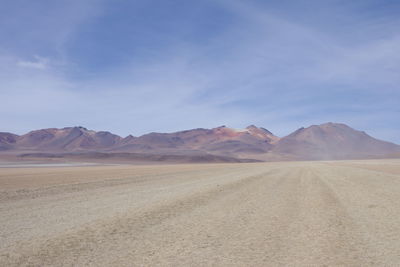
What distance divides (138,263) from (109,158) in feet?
412

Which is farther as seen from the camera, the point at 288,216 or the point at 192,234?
the point at 288,216

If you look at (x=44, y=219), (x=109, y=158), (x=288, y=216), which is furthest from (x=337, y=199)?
(x=109, y=158)

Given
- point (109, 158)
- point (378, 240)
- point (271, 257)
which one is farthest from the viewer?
point (109, 158)

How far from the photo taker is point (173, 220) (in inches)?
436

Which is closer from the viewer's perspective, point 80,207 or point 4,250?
point 4,250

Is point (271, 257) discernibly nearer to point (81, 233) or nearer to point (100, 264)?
→ point (100, 264)

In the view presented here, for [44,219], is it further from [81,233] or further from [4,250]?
[4,250]

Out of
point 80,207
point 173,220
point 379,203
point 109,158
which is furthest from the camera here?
point 109,158

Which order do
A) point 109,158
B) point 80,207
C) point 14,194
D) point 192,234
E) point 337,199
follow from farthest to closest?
1. point 109,158
2. point 14,194
3. point 337,199
4. point 80,207
5. point 192,234

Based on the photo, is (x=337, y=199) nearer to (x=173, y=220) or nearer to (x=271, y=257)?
(x=173, y=220)

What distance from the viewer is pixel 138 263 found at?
272 inches

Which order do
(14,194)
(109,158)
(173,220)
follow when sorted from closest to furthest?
1. (173,220)
2. (14,194)
3. (109,158)

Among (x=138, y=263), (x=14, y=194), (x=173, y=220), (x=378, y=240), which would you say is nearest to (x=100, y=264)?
(x=138, y=263)

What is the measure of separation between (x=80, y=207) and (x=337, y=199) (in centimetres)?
994
